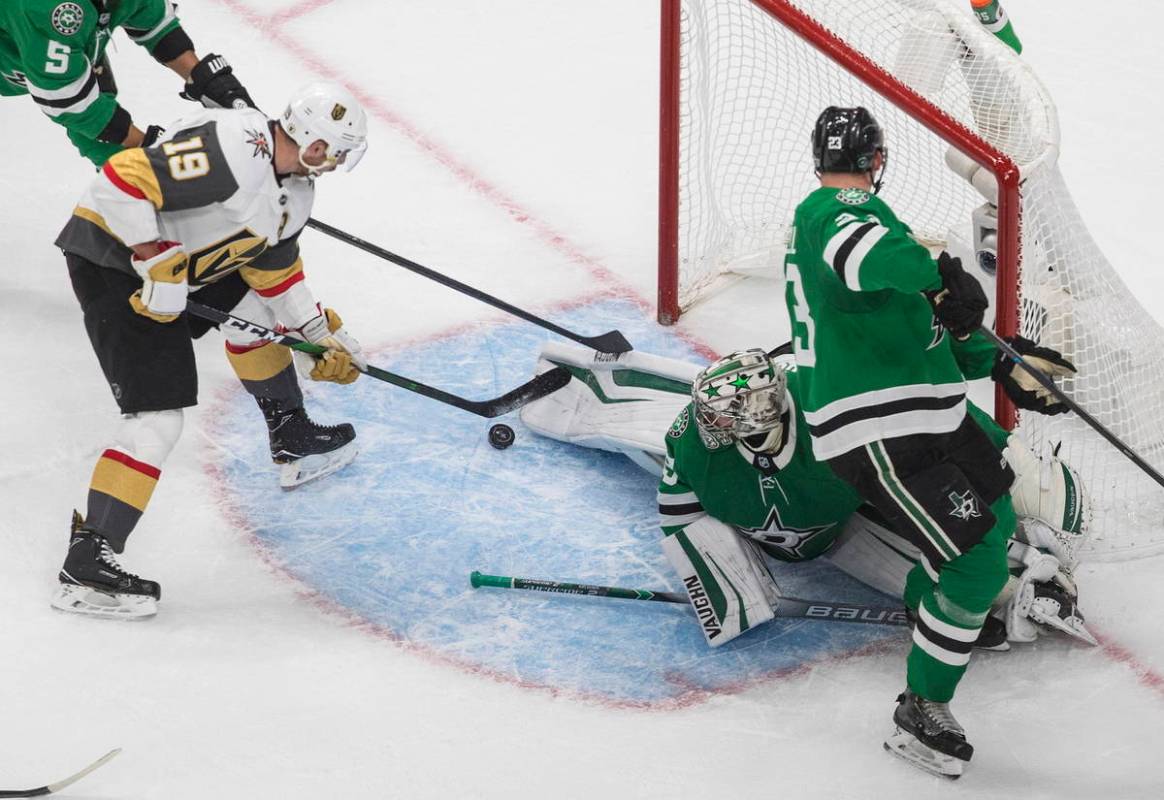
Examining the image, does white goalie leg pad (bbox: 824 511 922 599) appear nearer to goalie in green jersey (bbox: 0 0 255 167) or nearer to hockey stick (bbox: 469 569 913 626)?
hockey stick (bbox: 469 569 913 626)

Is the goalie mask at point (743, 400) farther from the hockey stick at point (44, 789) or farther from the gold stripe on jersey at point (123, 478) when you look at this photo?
the hockey stick at point (44, 789)

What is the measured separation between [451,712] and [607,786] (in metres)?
0.37

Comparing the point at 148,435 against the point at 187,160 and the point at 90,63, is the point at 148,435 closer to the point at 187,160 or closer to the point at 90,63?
the point at 187,160

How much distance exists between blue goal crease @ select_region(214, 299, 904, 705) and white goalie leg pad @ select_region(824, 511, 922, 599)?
7 centimetres

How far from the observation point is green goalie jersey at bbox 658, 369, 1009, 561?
3258 millimetres

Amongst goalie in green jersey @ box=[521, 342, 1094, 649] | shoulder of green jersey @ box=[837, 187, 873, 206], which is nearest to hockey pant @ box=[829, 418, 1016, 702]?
goalie in green jersey @ box=[521, 342, 1094, 649]

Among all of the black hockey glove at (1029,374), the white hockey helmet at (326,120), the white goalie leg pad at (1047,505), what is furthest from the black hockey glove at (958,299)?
the white hockey helmet at (326,120)

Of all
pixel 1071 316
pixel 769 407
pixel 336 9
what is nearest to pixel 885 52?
pixel 1071 316

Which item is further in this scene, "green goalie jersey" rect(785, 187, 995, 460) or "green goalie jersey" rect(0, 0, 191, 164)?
"green goalie jersey" rect(0, 0, 191, 164)

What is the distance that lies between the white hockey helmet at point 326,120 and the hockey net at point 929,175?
979 millimetres

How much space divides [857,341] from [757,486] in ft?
2.01

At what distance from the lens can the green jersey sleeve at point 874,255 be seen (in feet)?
8.31

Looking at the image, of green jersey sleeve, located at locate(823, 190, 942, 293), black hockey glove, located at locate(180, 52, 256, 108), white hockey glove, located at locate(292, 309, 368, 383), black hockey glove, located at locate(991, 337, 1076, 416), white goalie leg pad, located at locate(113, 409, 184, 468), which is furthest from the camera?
black hockey glove, located at locate(180, 52, 256, 108)

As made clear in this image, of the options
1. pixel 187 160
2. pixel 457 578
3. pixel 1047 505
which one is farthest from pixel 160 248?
pixel 1047 505
